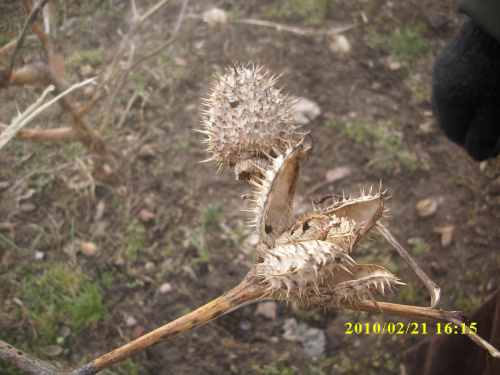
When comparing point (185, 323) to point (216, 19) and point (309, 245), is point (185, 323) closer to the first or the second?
point (309, 245)

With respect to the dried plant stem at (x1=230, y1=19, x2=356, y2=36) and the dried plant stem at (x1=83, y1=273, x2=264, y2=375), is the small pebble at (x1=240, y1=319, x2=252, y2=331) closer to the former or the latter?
the dried plant stem at (x1=83, y1=273, x2=264, y2=375)

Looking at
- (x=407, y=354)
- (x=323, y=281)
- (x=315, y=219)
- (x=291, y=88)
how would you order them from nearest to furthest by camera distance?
1. (x=323, y=281)
2. (x=315, y=219)
3. (x=407, y=354)
4. (x=291, y=88)

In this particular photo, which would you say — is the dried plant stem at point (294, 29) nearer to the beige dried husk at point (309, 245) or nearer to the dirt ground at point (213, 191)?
the dirt ground at point (213, 191)

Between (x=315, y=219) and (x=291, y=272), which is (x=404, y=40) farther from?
(x=291, y=272)

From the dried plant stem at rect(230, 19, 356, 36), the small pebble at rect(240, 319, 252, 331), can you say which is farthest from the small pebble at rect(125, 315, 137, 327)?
the dried plant stem at rect(230, 19, 356, 36)

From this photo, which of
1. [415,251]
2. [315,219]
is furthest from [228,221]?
[315,219]

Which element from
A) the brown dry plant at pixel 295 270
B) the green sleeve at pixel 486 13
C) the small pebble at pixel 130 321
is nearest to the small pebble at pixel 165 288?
the small pebble at pixel 130 321
